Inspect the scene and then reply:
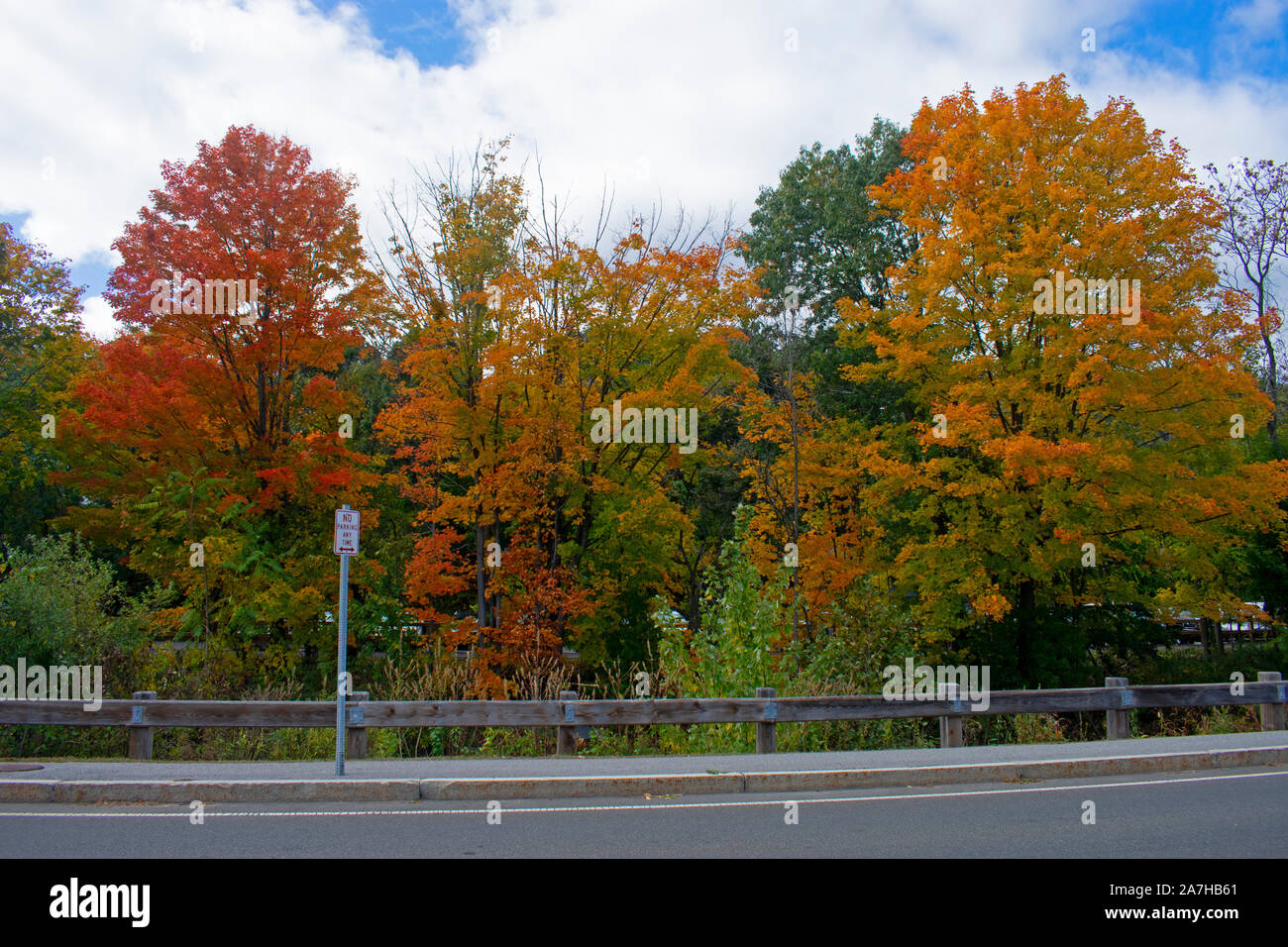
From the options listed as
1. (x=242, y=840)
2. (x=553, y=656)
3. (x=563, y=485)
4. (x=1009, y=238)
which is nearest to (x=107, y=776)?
(x=242, y=840)

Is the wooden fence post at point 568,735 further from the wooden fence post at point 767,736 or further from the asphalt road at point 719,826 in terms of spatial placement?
the asphalt road at point 719,826

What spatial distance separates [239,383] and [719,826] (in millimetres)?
17854

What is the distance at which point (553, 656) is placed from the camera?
61.8ft

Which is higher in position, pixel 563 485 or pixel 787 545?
pixel 563 485

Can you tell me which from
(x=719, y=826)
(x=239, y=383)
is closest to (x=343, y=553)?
(x=719, y=826)

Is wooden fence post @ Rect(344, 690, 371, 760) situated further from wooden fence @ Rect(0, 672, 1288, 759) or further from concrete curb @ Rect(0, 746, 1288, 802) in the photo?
concrete curb @ Rect(0, 746, 1288, 802)

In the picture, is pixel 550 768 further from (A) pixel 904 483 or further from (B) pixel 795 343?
(B) pixel 795 343

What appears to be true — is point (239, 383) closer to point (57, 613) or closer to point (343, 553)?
point (57, 613)

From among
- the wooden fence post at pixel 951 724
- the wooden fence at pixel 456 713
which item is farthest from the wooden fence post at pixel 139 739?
the wooden fence post at pixel 951 724

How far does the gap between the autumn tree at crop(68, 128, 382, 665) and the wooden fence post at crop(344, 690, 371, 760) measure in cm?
799

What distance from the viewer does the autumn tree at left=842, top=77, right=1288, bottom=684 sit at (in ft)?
60.5

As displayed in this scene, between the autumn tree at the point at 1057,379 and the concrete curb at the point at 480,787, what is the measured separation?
30.9 ft

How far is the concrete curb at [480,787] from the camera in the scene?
9008 millimetres

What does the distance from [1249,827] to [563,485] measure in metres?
15.3
